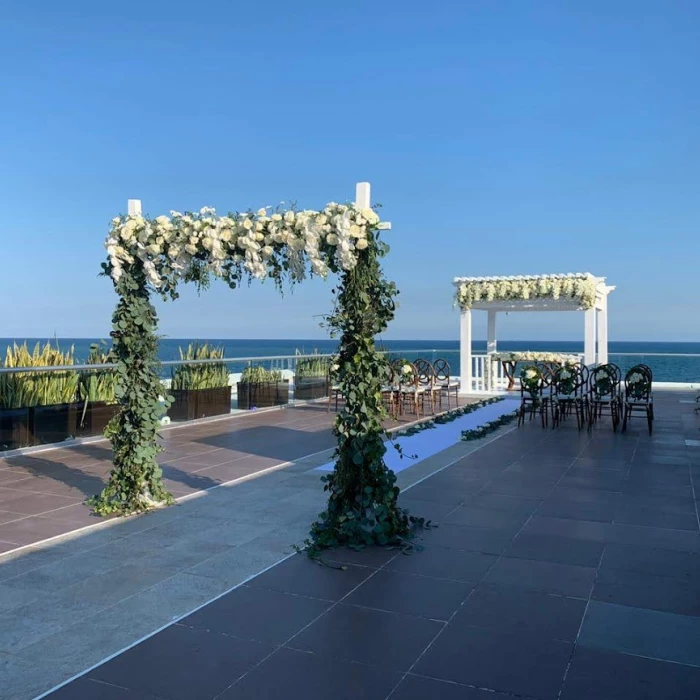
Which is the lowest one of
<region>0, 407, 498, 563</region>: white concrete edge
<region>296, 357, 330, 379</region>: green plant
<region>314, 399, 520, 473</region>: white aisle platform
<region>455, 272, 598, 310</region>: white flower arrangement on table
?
<region>0, 407, 498, 563</region>: white concrete edge

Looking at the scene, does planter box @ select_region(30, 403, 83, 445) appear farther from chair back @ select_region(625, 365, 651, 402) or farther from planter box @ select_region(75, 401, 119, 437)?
chair back @ select_region(625, 365, 651, 402)

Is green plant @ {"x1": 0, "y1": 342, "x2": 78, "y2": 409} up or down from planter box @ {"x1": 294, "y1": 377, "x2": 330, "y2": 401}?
up

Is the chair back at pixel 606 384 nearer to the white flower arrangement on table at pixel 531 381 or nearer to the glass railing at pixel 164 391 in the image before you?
the white flower arrangement on table at pixel 531 381

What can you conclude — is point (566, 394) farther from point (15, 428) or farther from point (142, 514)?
point (15, 428)

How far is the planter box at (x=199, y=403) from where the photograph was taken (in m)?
9.09

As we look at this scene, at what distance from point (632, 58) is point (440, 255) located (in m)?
14.4

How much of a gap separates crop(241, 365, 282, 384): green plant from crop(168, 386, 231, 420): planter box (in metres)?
0.64

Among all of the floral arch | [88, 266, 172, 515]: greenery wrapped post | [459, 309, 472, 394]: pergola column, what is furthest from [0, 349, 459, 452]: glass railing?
[459, 309, 472, 394]: pergola column

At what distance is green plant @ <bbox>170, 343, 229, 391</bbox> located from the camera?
9.16 metres

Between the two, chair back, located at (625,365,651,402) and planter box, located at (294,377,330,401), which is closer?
chair back, located at (625,365,651,402)

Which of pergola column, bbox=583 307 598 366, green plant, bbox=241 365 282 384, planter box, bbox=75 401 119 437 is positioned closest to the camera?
planter box, bbox=75 401 119 437

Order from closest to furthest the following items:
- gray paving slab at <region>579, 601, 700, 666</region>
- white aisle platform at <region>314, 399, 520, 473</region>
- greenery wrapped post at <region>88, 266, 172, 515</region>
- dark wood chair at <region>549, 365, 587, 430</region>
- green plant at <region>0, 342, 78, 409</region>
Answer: gray paving slab at <region>579, 601, 700, 666</region>, greenery wrapped post at <region>88, 266, 172, 515</region>, white aisle platform at <region>314, 399, 520, 473</region>, green plant at <region>0, 342, 78, 409</region>, dark wood chair at <region>549, 365, 587, 430</region>

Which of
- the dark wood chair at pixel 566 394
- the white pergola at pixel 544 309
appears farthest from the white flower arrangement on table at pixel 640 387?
the white pergola at pixel 544 309

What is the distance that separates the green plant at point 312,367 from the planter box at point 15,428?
561 centimetres
